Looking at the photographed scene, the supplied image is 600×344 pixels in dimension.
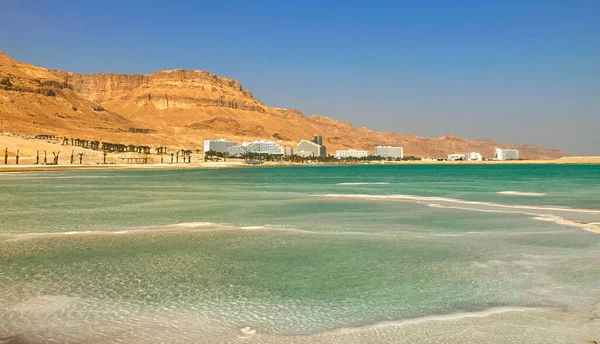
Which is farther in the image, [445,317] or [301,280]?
[301,280]

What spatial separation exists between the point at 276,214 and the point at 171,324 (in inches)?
844

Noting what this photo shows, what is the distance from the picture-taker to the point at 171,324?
10750 mm

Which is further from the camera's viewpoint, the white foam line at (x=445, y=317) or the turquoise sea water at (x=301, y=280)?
the white foam line at (x=445, y=317)

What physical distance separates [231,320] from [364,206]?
26853 millimetres

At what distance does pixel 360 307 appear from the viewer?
12.0 metres

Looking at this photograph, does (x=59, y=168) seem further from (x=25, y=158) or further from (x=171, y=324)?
(x=171, y=324)

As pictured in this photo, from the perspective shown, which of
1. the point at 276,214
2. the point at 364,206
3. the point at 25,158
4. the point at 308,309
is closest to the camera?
the point at 308,309

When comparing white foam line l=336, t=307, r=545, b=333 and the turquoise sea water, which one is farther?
white foam line l=336, t=307, r=545, b=333

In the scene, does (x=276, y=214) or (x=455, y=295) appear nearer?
(x=455, y=295)

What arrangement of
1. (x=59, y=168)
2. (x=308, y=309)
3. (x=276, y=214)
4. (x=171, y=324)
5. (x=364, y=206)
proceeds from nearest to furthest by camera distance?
1. (x=171, y=324)
2. (x=308, y=309)
3. (x=276, y=214)
4. (x=364, y=206)
5. (x=59, y=168)

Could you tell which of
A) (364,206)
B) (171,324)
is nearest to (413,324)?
(171,324)

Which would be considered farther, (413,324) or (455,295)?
(455,295)

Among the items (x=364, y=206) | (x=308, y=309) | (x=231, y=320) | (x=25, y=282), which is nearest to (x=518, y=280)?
(x=308, y=309)

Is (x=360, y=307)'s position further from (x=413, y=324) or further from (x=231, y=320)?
(x=231, y=320)
